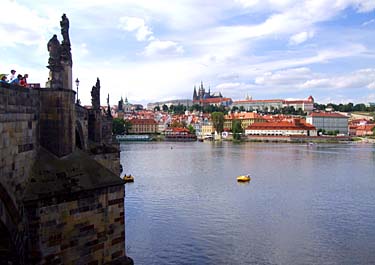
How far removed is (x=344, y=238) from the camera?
2236 centimetres

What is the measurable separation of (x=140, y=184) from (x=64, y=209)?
30.4 m

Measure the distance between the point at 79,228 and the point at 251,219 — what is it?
1694 centimetres

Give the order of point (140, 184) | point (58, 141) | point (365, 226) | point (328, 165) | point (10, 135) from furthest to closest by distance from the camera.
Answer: point (328, 165)
point (140, 184)
point (365, 226)
point (58, 141)
point (10, 135)

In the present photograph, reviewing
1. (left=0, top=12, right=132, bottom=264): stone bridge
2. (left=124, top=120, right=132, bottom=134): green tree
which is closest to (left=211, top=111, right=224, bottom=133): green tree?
(left=124, top=120, right=132, bottom=134): green tree

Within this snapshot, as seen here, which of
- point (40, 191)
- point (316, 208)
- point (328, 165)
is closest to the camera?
point (40, 191)

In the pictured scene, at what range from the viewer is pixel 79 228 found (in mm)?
10945

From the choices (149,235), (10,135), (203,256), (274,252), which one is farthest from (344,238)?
(10,135)

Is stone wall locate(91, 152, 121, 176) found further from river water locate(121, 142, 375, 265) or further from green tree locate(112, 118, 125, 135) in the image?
green tree locate(112, 118, 125, 135)

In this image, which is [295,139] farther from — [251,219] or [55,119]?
[55,119]

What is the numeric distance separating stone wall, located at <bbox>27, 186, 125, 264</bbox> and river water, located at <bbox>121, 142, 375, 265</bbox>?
681 cm

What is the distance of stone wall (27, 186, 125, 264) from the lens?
10.1 metres

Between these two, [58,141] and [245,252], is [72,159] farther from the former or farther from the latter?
[245,252]

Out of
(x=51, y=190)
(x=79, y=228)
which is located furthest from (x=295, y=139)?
(x=51, y=190)

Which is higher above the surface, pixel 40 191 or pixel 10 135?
pixel 10 135
